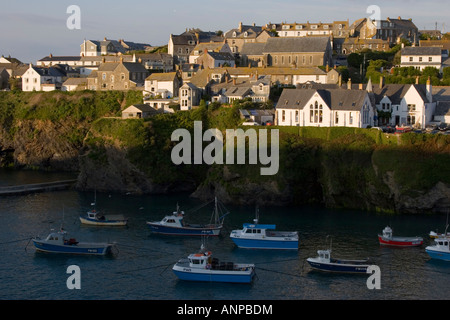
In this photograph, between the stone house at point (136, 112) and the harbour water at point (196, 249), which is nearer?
the harbour water at point (196, 249)

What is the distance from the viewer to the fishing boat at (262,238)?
59.1m

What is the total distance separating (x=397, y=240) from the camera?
194ft

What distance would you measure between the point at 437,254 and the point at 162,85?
2360 inches

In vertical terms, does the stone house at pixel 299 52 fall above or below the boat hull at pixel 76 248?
above

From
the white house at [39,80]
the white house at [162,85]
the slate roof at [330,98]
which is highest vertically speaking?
the white house at [39,80]

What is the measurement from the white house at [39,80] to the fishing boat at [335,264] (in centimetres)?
7742

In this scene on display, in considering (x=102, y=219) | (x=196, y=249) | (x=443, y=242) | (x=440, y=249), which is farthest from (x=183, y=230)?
(x=443, y=242)

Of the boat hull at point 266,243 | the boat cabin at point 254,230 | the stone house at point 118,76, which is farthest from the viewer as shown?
the stone house at point 118,76

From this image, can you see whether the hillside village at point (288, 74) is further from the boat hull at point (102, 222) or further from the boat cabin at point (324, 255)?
the boat cabin at point (324, 255)

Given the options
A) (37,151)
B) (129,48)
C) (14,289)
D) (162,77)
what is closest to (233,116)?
(162,77)

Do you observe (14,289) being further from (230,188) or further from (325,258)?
(230,188)

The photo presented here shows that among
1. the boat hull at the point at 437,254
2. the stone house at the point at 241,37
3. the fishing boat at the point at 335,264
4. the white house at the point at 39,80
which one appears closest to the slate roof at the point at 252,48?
the stone house at the point at 241,37

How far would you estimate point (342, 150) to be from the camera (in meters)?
76.8

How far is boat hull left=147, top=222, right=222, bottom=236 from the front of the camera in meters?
63.4
